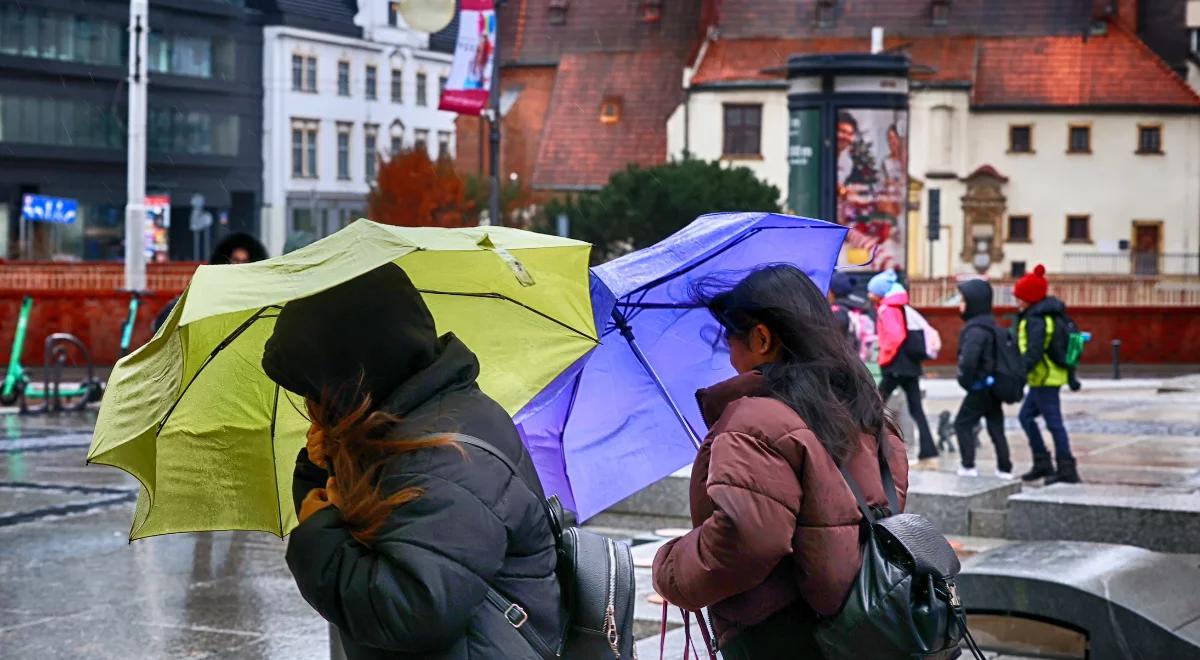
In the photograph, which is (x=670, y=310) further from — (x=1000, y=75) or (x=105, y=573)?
(x=1000, y=75)

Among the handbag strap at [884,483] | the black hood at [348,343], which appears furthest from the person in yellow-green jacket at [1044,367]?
the black hood at [348,343]

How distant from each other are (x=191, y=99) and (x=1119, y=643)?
215 ft

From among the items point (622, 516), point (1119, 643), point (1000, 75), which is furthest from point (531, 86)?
point (1119, 643)

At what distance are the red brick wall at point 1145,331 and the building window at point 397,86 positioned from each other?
40308 millimetres

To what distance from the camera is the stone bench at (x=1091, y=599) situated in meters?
6.68

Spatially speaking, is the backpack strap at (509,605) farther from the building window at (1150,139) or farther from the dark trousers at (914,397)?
the building window at (1150,139)

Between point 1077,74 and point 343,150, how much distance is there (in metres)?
30.1

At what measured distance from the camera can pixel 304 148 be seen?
71688 mm

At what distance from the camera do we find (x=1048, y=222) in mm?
61406

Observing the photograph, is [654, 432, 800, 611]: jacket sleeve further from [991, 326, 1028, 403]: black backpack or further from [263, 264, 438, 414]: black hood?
[991, 326, 1028, 403]: black backpack

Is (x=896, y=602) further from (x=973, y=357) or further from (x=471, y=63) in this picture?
(x=471, y=63)

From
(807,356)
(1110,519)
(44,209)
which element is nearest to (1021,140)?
(44,209)

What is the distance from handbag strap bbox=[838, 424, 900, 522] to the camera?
3916mm

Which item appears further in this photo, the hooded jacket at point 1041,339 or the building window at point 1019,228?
the building window at point 1019,228
